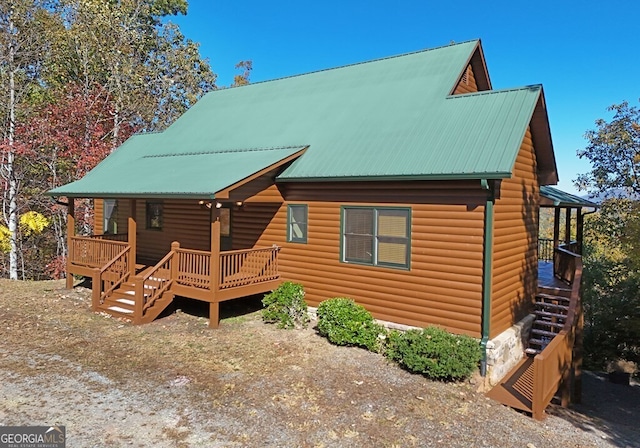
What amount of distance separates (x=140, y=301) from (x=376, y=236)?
20.6 feet

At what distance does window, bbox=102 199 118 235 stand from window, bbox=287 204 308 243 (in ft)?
29.2

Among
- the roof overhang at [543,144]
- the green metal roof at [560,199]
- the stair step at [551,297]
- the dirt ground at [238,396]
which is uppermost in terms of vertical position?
the roof overhang at [543,144]

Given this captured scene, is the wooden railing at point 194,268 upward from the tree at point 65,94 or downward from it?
downward

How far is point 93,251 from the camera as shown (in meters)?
14.0

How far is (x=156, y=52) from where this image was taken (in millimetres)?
31250

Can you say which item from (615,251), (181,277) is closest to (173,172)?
(181,277)

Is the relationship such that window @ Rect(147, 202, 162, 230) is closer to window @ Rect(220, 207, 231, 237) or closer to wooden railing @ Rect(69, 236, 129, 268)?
wooden railing @ Rect(69, 236, 129, 268)

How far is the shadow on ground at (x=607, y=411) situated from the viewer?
836 centimetres

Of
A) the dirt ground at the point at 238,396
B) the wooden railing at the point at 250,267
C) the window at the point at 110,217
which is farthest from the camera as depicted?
the window at the point at 110,217

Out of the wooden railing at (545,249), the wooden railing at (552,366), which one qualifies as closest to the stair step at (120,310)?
the wooden railing at (552,366)

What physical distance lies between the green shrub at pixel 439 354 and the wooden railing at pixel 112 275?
8456mm

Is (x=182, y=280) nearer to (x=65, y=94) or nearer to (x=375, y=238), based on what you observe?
(x=375, y=238)

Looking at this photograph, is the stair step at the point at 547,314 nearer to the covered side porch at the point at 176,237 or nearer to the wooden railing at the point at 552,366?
the wooden railing at the point at 552,366

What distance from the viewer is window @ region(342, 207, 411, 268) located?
1001cm
